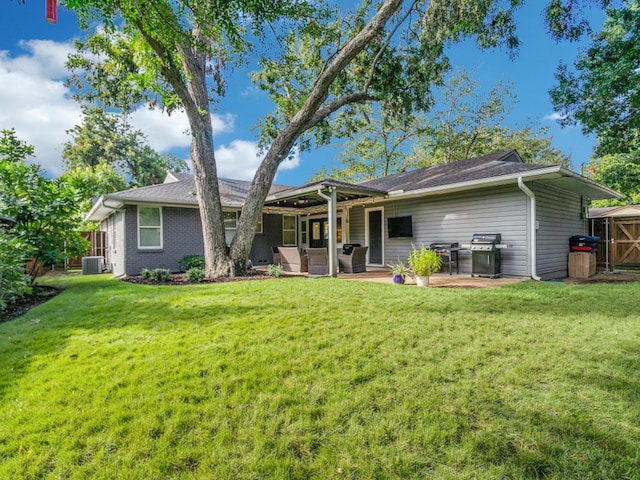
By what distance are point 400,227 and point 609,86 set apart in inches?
308

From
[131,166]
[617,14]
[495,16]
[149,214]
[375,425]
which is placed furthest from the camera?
[131,166]

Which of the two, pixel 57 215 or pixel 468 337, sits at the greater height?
pixel 57 215

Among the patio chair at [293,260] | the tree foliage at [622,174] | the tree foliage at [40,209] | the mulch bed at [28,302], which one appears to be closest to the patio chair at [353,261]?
the patio chair at [293,260]

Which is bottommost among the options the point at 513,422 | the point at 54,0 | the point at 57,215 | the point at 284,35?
the point at 513,422

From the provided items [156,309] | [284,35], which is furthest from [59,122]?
[156,309]

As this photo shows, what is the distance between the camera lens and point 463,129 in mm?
19531

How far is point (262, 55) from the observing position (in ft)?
30.1

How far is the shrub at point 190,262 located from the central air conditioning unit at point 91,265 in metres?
5.07

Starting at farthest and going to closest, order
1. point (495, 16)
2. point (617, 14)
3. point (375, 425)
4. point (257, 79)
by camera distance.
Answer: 1. point (257, 79)
2. point (617, 14)
3. point (495, 16)
4. point (375, 425)

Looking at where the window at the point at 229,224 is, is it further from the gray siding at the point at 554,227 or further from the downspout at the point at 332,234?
the gray siding at the point at 554,227

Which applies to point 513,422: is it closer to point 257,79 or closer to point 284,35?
point 284,35

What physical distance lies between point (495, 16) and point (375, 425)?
10709mm

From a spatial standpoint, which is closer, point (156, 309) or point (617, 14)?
point (156, 309)

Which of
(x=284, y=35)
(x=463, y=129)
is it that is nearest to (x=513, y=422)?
(x=284, y=35)
